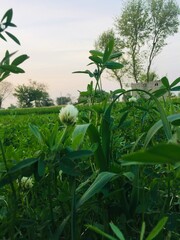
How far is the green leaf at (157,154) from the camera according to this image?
0.19 m

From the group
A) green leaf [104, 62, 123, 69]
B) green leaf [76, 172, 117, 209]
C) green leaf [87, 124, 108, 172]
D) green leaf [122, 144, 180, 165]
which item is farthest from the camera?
green leaf [104, 62, 123, 69]

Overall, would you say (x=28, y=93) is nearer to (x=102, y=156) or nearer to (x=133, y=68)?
(x=133, y=68)

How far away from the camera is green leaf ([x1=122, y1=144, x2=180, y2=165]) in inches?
7.5

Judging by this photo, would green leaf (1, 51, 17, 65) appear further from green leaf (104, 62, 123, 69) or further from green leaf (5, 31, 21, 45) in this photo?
green leaf (104, 62, 123, 69)

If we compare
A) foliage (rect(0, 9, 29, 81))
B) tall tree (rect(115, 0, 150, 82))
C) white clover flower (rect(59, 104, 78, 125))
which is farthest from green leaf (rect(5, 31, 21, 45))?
tall tree (rect(115, 0, 150, 82))

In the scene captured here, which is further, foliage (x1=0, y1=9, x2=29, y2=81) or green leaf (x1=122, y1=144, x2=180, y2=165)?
foliage (x1=0, y1=9, x2=29, y2=81)

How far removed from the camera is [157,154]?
194 mm

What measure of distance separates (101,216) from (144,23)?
81.2ft

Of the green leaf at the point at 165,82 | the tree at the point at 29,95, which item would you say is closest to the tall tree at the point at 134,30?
the tree at the point at 29,95

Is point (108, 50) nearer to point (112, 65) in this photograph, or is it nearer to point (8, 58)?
point (112, 65)

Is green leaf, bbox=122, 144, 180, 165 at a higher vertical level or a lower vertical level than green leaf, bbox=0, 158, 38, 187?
higher

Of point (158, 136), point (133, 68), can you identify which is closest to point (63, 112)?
point (158, 136)

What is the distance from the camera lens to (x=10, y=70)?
513mm

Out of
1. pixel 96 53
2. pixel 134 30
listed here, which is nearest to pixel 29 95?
pixel 134 30
